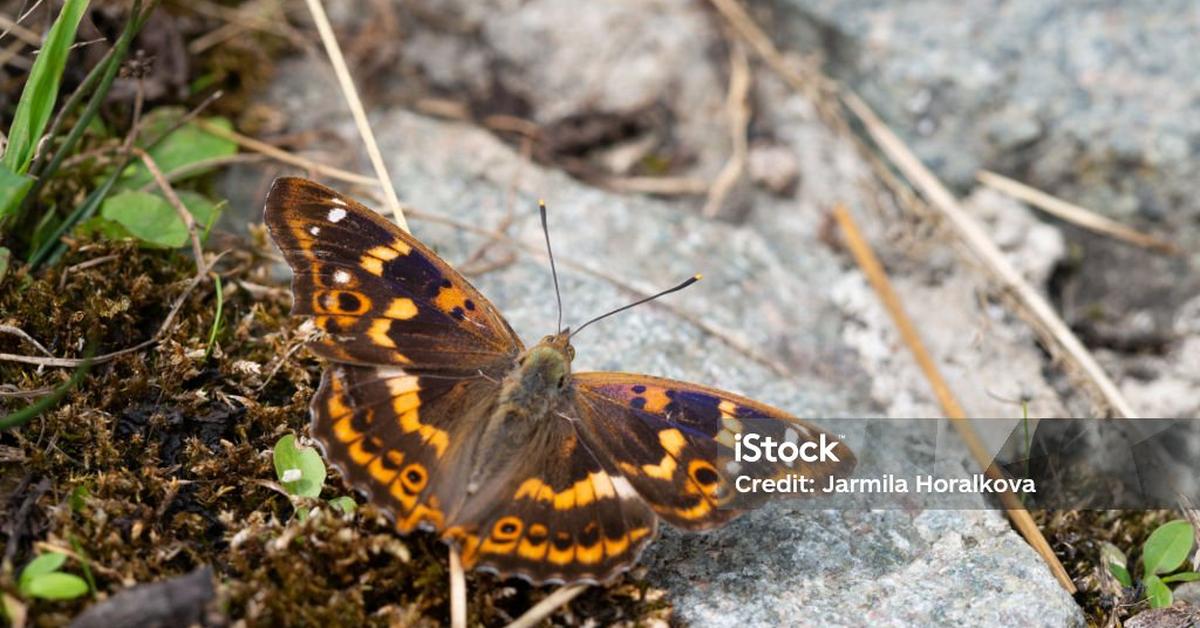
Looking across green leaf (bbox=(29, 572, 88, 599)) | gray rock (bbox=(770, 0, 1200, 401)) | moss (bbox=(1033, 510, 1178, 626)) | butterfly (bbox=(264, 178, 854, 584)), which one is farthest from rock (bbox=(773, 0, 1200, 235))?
green leaf (bbox=(29, 572, 88, 599))

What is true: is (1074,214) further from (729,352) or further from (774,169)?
(729,352)

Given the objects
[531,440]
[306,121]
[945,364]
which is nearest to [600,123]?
[306,121]

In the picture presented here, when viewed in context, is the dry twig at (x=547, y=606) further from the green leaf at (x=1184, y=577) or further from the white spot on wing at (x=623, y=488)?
the green leaf at (x=1184, y=577)

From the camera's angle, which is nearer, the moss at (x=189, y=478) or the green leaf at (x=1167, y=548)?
the moss at (x=189, y=478)

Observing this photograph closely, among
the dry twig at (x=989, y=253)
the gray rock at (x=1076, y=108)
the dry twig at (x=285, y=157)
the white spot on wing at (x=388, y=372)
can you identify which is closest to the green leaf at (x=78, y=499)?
the white spot on wing at (x=388, y=372)

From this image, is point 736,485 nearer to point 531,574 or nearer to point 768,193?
point 531,574

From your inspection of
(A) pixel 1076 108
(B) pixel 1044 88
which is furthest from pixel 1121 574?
(B) pixel 1044 88

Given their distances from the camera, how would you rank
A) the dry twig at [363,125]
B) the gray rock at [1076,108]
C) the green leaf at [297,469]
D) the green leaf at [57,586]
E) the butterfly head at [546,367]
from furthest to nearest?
the gray rock at [1076,108] → the dry twig at [363,125] → the butterfly head at [546,367] → the green leaf at [297,469] → the green leaf at [57,586]
